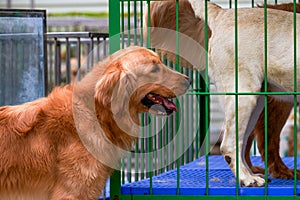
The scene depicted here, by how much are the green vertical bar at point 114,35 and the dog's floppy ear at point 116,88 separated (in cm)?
48

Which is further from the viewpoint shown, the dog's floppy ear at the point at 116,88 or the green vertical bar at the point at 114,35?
the green vertical bar at the point at 114,35

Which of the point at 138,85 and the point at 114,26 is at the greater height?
the point at 114,26

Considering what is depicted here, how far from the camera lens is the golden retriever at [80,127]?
4.99 metres

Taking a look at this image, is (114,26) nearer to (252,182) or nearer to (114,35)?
(114,35)

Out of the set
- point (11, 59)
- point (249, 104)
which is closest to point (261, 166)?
point (249, 104)

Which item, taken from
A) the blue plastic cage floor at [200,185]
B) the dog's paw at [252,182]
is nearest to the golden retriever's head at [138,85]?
the blue plastic cage floor at [200,185]

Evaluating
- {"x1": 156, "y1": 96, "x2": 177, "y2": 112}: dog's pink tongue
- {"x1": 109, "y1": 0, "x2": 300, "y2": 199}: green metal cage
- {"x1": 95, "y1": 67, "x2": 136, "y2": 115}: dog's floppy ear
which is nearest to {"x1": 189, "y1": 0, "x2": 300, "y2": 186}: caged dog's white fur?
{"x1": 109, "y1": 0, "x2": 300, "y2": 199}: green metal cage

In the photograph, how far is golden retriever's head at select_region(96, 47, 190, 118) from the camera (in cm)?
497

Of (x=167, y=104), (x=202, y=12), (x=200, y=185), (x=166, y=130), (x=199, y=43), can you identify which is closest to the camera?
(x=167, y=104)

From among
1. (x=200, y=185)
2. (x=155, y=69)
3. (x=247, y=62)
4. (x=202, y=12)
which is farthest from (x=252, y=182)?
(x=202, y=12)

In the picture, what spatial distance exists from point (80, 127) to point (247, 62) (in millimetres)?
A: 1333

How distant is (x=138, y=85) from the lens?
5035 millimetres

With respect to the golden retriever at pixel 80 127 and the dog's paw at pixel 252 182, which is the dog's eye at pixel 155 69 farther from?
the dog's paw at pixel 252 182

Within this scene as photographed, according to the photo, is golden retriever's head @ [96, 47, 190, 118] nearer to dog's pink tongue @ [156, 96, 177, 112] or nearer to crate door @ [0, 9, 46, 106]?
dog's pink tongue @ [156, 96, 177, 112]
